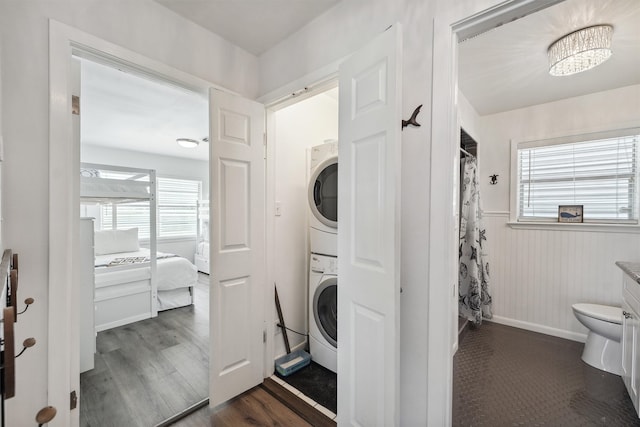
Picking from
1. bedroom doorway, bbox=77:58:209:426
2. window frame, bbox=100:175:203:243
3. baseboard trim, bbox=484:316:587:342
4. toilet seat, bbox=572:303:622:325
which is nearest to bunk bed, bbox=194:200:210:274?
window frame, bbox=100:175:203:243

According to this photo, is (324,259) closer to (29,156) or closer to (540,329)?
(29,156)

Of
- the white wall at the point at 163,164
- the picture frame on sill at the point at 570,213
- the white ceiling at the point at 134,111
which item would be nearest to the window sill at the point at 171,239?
the white wall at the point at 163,164

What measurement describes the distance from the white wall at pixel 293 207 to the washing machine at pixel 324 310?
7.9 inches

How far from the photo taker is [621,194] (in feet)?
8.06

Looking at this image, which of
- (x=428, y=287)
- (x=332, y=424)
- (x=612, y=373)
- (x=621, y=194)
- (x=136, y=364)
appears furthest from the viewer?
(x=621, y=194)

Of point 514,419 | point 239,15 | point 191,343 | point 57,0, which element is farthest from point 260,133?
point 514,419

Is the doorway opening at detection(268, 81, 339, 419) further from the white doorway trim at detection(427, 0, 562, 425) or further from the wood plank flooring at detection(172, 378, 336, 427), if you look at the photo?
the white doorway trim at detection(427, 0, 562, 425)

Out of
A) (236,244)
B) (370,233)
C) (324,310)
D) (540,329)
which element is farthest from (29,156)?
(540,329)

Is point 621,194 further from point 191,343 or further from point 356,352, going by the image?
point 191,343

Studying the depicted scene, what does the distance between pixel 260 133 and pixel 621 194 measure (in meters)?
3.33

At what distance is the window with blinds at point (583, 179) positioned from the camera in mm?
2439

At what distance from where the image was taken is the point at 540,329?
2748mm

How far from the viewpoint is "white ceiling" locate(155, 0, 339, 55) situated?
5.07 ft

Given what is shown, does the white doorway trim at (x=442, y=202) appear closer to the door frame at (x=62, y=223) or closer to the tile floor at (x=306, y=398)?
the tile floor at (x=306, y=398)
